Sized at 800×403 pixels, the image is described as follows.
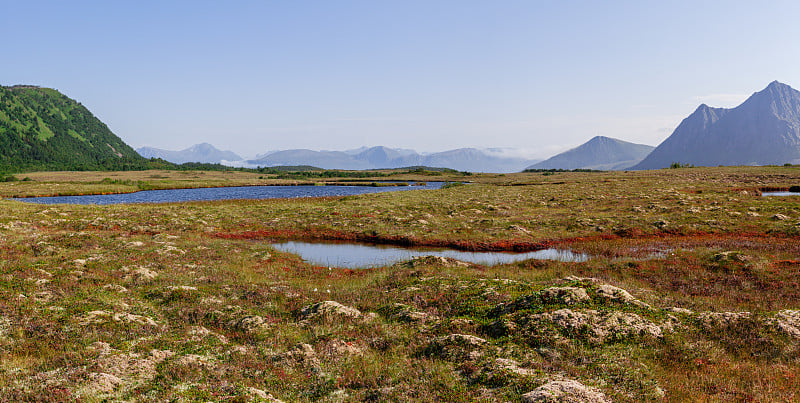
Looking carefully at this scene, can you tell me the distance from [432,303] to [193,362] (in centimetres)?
1090

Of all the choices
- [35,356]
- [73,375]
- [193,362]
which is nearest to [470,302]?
[193,362]

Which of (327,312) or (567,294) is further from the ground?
(567,294)

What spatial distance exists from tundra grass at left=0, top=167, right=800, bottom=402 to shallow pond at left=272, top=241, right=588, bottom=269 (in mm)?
3032

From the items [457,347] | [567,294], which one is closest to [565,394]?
[457,347]

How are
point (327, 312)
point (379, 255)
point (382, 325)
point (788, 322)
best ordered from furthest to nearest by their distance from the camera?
point (379, 255) < point (327, 312) < point (382, 325) < point (788, 322)

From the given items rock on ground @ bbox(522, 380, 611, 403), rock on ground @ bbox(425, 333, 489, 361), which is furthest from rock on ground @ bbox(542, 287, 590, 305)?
rock on ground @ bbox(522, 380, 611, 403)

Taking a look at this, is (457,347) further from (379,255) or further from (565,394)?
(379,255)

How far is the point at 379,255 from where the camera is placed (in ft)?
116

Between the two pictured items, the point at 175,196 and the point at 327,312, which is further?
the point at 175,196

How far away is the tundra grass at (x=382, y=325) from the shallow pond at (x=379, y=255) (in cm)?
303

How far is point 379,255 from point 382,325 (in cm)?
1956

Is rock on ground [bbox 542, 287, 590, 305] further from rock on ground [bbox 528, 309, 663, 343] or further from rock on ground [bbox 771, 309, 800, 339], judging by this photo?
rock on ground [bbox 771, 309, 800, 339]

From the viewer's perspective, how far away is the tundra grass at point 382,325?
33.9 ft

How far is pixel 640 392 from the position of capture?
32.7 feet
